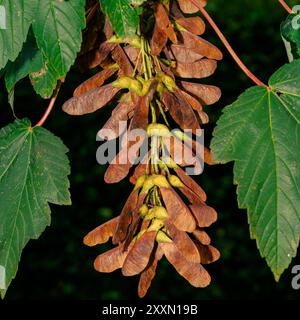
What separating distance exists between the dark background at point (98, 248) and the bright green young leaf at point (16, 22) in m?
2.59

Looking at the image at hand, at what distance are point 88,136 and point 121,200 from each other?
0.42m

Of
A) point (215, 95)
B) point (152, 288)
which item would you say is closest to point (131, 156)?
point (215, 95)

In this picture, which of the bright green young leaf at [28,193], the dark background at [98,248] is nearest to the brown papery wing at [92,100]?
the bright green young leaf at [28,193]

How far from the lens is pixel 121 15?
1.24m

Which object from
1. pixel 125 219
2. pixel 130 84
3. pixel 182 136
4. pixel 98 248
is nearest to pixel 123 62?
pixel 130 84

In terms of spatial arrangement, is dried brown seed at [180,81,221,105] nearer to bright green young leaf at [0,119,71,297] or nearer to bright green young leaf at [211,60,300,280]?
bright green young leaf at [211,60,300,280]

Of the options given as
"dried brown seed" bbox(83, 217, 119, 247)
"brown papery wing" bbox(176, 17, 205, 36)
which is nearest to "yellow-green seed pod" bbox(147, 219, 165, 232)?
"dried brown seed" bbox(83, 217, 119, 247)

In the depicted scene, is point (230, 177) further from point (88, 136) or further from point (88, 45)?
point (88, 45)

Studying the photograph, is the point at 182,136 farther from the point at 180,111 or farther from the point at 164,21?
the point at 164,21

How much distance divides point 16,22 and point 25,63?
120mm

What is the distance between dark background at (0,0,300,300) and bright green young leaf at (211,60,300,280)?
2.52 metres

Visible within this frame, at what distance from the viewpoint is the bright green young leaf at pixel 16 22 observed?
1.27m

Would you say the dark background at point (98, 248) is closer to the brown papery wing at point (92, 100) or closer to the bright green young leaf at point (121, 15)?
the brown papery wing at point (92, 100)

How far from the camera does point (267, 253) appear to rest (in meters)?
1.23
